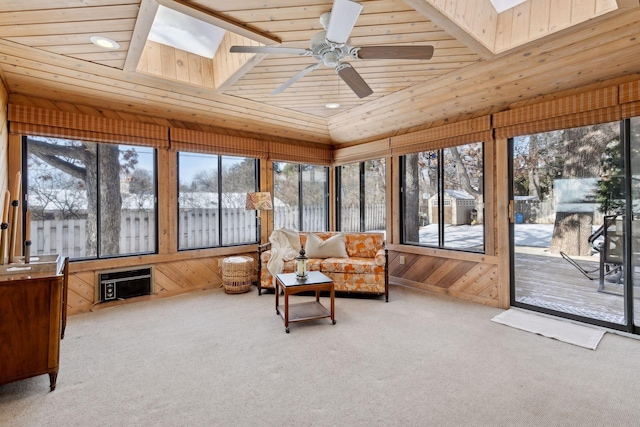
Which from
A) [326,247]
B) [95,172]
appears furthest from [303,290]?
[95,172]

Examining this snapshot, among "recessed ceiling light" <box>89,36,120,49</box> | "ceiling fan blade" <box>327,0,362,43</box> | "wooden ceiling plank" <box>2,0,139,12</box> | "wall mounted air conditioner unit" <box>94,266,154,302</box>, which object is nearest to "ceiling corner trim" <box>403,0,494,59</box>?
"ceiling fan blade" <box>327,0,362,43</box>

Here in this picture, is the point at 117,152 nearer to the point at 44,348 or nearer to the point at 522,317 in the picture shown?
the point at 44,348

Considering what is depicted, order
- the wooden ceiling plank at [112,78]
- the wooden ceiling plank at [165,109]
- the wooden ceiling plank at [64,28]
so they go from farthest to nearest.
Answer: the wooden ceiling plank at [165,109], the wooden ceiling plank at [112,78], the wooden ceiling plank at [64,28]

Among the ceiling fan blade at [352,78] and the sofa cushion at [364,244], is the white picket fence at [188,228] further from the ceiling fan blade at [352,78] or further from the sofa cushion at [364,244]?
the ceiling fan blade at [352,78]

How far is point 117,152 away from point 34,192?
3.32ft

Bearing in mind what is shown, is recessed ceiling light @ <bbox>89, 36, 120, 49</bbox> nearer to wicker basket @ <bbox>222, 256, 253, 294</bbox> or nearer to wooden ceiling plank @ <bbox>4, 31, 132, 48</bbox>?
wooden ceiling plank @ <bbox>4, 31, 132, 48</bbox>

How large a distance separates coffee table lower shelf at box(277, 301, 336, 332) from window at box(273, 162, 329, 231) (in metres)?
2.31

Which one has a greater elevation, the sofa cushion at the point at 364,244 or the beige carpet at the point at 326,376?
the sofa cushion at the point at 364,244

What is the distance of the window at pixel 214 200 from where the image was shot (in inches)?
189

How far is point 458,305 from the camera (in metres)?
3.99

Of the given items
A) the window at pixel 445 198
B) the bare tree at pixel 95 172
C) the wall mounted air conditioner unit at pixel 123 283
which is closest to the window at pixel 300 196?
the window at pixel 445 198

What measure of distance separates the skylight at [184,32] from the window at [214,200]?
1.78 m

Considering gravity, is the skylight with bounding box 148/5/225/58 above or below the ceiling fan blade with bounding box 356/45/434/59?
above

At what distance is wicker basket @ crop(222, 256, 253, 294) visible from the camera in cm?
454
